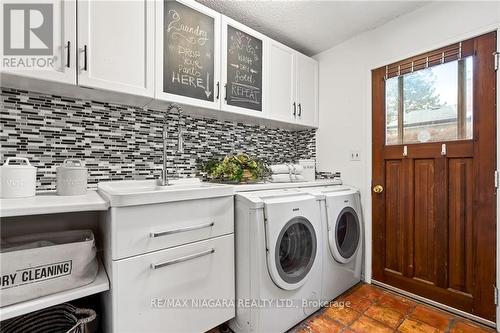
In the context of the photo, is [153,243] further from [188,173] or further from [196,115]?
[196,115]

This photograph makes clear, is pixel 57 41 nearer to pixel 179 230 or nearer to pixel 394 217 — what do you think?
pixel 179 230

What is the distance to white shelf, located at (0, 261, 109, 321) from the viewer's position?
0.94 metres

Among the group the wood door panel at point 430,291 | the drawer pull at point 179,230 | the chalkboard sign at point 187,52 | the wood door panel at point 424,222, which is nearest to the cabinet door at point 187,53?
the chalkboard sign at point 187,52

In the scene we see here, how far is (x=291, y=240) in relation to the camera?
166 cm

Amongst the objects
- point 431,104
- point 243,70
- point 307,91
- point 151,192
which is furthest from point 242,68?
point 431,104

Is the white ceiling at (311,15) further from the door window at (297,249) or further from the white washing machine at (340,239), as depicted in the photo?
the door window at (297,249)

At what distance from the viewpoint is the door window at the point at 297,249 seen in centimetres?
159

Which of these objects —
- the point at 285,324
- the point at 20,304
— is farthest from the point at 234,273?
the point at 20,304

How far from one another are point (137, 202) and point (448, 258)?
7.09ft

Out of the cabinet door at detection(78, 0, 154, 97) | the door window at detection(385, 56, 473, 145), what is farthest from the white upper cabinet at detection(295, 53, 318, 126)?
the cabinet door at detection(78, 0, 154, 97)

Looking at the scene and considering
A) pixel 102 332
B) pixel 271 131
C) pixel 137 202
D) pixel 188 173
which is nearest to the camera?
pixel 137 202

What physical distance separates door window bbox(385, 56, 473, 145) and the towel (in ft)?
2.62

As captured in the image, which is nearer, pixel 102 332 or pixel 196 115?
pixel 102 332

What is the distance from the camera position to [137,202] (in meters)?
1.13
